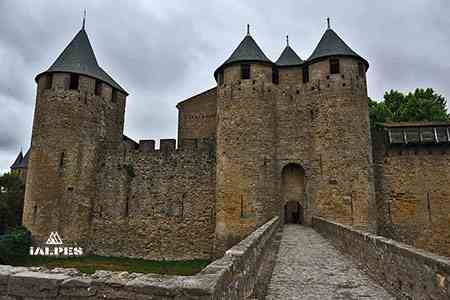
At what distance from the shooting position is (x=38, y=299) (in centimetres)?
313

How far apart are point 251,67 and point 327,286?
536 inches

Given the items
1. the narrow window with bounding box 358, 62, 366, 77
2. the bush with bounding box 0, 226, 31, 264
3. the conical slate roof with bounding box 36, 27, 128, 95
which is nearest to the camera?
the bush with bounding box 0, 226, 31, 264

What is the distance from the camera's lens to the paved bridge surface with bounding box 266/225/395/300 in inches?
216

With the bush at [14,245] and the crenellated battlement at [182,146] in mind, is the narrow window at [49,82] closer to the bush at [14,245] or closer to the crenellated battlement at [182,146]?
the crenellated battlement at [182,146]

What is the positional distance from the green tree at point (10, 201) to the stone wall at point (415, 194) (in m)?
23.6

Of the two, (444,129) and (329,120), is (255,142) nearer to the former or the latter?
(329,120)

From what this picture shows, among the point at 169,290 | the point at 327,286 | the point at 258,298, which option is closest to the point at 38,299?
the point at 169,290

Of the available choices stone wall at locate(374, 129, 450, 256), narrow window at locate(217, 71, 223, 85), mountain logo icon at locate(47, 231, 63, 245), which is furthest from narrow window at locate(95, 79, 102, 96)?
stone wall at locate(374, 129, 450, 256)

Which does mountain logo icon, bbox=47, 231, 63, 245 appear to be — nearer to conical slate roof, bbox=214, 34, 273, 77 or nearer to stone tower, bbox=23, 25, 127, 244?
stone tower, bbox=23, 25, 127, 244

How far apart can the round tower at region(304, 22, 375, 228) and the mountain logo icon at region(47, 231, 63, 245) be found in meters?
12.8

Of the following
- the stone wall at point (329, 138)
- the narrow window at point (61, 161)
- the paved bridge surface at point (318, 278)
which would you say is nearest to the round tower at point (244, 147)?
the stone wall at point (329, 138)

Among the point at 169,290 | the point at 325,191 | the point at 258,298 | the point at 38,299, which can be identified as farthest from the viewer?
the point at 325,191

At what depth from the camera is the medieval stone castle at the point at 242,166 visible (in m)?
16.3

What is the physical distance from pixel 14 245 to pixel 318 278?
15282 mm
